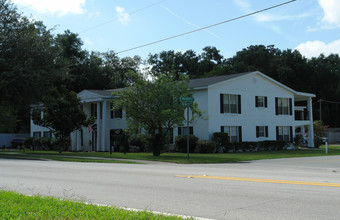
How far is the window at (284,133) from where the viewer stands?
3988 cm

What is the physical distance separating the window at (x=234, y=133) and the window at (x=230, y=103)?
1.46 m

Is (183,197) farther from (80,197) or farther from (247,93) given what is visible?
(247,93)

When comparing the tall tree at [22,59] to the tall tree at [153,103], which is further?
the tall tree at [22,59]

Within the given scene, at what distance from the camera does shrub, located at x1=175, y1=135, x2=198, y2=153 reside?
33875mm

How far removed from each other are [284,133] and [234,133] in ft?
23.1

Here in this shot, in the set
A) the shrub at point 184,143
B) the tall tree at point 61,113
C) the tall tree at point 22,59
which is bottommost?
the shrub at point 184,143

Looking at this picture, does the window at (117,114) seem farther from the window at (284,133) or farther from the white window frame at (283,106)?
the white window frame at (283,106)

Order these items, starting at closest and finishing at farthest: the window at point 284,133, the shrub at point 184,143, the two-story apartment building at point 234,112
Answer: the shrub at point 184,143 → the two-story apartment building at point 234,112 → the window at point 284,133

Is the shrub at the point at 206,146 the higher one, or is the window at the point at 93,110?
the window at the point at 93,110

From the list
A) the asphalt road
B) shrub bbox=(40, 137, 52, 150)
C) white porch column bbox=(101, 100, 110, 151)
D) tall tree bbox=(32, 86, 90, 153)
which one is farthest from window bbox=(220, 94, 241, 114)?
the asphalt road

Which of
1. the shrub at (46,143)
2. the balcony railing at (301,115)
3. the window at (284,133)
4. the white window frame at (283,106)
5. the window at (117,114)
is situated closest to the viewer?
the window at (284,133)

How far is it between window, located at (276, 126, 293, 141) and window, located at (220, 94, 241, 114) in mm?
5858

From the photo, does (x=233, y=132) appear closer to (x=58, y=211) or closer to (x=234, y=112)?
(x=234, y=112)

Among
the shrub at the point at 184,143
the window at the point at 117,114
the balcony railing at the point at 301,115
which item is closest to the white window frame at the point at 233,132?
the shrub at the point at 184,143
